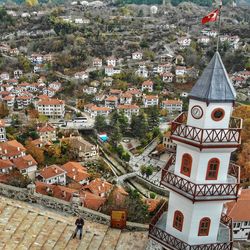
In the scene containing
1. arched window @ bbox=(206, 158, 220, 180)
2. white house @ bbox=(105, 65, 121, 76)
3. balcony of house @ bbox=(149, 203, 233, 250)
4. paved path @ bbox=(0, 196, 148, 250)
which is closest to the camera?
arched window @ bbox=(206, 158, 220, 180)

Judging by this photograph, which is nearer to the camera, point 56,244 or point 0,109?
point 56,244

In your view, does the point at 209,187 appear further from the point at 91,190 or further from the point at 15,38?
the point at 15,38

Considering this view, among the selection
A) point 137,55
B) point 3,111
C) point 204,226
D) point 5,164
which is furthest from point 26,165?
point 137,55

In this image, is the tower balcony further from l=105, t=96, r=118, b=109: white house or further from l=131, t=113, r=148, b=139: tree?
l=105, t=96, r=118, b=109: white house

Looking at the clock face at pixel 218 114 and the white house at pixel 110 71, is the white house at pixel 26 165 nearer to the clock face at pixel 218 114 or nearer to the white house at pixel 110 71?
the clock face at pixel 218 114

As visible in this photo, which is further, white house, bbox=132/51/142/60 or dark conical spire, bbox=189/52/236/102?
white house, bbox=132/51/142/60

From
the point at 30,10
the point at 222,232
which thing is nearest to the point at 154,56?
the point at 30,10

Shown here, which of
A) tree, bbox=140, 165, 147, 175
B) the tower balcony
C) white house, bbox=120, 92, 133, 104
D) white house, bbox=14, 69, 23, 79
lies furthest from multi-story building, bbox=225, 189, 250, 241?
white house, bbox=14, 69, 23, 79
